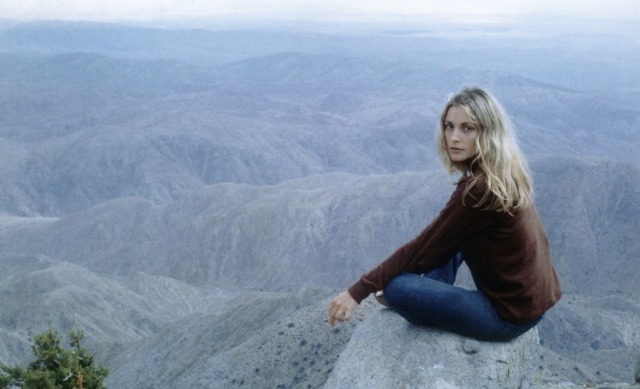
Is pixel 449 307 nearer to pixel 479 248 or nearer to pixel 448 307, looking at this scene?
pixel 448 307

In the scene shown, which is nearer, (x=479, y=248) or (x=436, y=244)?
(x=479, y=248)

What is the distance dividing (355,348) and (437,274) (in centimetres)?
114

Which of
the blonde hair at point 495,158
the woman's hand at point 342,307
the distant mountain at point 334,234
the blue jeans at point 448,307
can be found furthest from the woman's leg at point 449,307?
the distant mountain at point 334,234

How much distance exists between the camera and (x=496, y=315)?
18.9 ft

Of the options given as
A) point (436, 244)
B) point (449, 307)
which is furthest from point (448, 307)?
point (436, 244)

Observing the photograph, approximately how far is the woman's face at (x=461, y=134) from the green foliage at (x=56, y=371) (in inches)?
415

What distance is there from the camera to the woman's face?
18.2ft

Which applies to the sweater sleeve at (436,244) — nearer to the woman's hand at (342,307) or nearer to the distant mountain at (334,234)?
the woman's hand at (342,307)

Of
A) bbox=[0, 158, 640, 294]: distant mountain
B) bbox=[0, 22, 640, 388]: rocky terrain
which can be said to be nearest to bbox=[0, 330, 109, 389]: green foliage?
bbox=[0, 22, 640, 388]: rocky terrain

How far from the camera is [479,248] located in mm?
5512

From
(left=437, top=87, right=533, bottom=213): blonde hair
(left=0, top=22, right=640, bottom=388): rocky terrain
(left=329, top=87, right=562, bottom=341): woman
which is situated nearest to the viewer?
(left=437, top=87, right=533, bottom=213): blonde hair

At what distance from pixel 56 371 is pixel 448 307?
1094cm

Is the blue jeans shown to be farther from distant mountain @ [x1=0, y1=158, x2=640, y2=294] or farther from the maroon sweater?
distant mountain @ [x1=0, y1=158, x2=640, y2=294]

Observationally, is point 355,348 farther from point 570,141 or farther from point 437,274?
point 570,141
